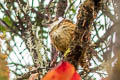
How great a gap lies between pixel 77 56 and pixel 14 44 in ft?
4.63

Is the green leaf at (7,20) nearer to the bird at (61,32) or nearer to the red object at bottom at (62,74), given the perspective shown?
the bird at (61,32)

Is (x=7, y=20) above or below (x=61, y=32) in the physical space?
above

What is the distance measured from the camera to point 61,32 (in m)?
2.06

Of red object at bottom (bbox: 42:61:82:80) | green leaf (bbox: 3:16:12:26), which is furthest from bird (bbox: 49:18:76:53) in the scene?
red object at bottom (bbox: 42:61:82:80)

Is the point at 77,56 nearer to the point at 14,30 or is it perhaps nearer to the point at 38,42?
the point at 38,42

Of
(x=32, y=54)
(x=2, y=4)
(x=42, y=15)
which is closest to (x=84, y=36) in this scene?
(x=32, y=54)

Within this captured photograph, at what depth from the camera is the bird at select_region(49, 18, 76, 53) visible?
191 centimetres

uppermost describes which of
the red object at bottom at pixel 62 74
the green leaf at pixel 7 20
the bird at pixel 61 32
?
the green leaf at pixel 7 20

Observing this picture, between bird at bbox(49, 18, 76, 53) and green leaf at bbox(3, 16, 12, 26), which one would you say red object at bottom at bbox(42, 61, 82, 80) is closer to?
bird at bbox(49, 18, 76, 53)

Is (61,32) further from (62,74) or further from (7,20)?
(62,74)

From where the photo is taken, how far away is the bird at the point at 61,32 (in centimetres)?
191

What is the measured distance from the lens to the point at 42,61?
6.68ft

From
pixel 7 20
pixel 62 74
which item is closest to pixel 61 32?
pixel 7 20

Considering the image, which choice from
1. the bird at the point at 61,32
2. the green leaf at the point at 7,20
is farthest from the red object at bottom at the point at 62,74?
the green leaf at the point at 7,20
